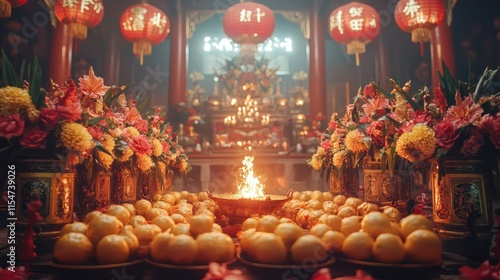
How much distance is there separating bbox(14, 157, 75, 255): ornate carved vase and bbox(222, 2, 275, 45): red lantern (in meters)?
4.43

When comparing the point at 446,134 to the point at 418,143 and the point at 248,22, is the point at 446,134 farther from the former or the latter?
the point at 248,22

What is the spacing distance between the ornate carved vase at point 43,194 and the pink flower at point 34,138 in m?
0.06

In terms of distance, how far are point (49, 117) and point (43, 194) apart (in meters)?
0.29

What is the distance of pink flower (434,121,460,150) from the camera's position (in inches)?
54.6

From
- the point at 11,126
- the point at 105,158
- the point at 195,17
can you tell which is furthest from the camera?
the point at 195,17

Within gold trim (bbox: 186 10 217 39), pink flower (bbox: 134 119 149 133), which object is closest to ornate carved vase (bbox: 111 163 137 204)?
pink flower (bbox: 134 119 149 133)

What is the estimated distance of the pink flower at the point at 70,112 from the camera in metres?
1.37

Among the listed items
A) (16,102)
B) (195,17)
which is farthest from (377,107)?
(195,17)

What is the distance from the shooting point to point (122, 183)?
2123mm

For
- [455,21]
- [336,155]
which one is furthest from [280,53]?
[336,155]

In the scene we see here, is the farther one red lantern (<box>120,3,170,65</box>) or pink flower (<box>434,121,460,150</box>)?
red lantern (<box>120,3,170,65</box>)

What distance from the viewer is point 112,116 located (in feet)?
6.58

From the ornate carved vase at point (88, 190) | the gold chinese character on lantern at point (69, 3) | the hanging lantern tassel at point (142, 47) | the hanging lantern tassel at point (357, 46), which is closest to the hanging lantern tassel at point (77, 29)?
the gold chinese character on lantern at point (69, 3)

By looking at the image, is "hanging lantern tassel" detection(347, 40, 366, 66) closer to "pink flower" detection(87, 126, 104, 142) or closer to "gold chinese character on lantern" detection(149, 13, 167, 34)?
"gold chinese character on lantern" detection(149, 13, 167, 34)
